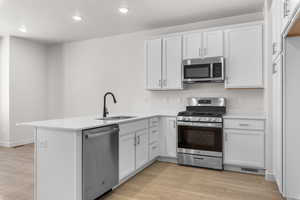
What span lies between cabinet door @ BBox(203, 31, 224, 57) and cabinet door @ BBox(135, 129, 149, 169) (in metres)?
1.78

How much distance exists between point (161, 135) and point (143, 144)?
637 millimetres

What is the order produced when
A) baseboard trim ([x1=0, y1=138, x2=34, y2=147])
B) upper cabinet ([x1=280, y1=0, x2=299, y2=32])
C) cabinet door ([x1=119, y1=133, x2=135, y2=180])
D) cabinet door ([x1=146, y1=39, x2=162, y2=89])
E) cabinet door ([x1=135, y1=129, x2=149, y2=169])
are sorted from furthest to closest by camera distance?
1. baseboard trim ([x1=0, y1=138, x2=34, y2=147])
2. cabinet door ([x1=146, y1=39, x2=162, y2=89])
3. cabinet door ([x1=135, y1=129, x2=149, y2=169])
4. cabinet door ([x1=119, y1=133, x2=135, y2=180])
5. upper cabinet ([x1=280, y1=0, x2=299, y2=32])

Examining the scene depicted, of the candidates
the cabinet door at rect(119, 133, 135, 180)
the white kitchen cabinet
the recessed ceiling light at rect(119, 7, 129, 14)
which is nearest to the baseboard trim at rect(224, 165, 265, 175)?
the cabinet door at rect(119, 133, 135, 180)

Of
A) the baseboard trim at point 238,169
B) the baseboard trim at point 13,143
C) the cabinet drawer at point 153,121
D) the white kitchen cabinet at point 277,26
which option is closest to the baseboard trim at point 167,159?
the cabinet drawer at point 153,121

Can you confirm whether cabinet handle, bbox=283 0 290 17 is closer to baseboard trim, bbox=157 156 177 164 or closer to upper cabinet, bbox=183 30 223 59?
upper cabinet, bbox=183 30 223 59

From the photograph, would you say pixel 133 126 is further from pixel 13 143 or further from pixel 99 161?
pixel 13 143

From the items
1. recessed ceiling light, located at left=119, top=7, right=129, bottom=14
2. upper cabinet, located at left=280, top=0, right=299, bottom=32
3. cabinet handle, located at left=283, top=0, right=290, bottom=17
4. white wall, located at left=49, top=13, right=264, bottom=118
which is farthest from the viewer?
white wall, located at left=49, top=13, right=264, bottom=118

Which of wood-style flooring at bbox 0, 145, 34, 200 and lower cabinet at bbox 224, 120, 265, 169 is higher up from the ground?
lower cabinet at bbox 224, 120, 265, 169

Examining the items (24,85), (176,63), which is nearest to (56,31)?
(24,85)

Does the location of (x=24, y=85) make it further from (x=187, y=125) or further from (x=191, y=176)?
(x=191, y=176)

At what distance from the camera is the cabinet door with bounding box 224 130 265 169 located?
3.14 m

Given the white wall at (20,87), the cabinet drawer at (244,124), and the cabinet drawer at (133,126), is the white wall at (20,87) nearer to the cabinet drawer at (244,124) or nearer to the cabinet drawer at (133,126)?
the cabinet drawer at (133,126)

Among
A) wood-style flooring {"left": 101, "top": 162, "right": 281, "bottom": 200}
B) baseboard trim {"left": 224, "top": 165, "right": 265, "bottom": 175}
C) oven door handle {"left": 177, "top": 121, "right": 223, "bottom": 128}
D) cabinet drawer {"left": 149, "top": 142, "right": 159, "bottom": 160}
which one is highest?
oven door handle {"left": 177, "top": 121, "right": 223, "bottom": 128}

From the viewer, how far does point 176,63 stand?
395 cm
